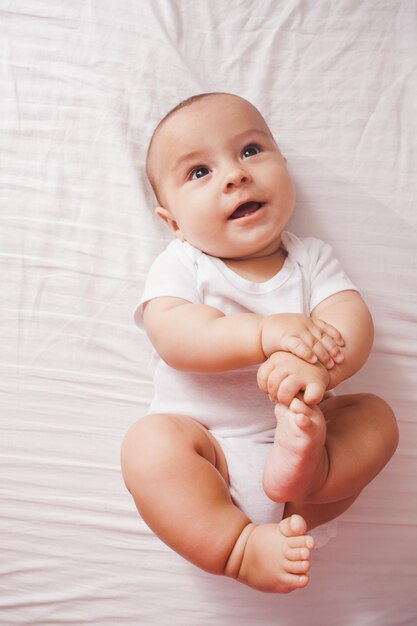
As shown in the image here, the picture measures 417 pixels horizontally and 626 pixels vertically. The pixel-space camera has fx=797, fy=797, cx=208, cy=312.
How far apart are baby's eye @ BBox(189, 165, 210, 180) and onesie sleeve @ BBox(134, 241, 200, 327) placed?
4.1 inches

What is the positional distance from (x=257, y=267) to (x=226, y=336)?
0.19 meters

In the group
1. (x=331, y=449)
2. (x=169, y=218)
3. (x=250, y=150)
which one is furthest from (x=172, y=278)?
(x=331, y=449)

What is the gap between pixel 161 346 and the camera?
1.08 metres

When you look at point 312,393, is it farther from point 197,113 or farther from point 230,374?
point 197,113

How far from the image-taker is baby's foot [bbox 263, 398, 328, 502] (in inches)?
35.8

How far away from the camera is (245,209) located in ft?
3.74

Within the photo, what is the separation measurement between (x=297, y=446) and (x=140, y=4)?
86 centimetres

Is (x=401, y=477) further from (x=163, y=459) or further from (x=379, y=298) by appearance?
(x=163, y=459)

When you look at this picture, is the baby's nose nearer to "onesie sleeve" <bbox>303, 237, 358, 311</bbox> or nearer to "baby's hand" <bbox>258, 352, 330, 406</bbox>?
"onesie sleeve" <bbox>303, 237, 358, 311</bbox>

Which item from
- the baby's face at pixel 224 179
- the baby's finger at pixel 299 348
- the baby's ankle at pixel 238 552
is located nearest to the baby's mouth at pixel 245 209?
the baby's face at pixel 224 179

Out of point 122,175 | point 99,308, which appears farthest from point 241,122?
point 99,308

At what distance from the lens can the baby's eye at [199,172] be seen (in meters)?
1.16

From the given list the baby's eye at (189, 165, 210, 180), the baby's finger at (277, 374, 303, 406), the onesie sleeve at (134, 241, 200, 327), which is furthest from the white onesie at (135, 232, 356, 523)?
the baby's finger at (277, 374, 303, 406)

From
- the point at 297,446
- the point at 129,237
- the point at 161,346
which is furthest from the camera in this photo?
the point at 129,237
